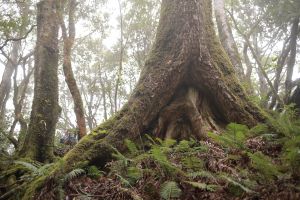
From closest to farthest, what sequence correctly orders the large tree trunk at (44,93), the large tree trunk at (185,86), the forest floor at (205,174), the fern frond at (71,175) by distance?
1. the forest floor at (205,174)
2. the fern frond at (71,175)
3. the large tree trunk at (185,86)
4. the large tree trunk at (44,93)

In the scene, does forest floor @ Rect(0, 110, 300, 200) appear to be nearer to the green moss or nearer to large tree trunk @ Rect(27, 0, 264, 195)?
the green moss

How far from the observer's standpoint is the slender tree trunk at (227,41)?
956cm

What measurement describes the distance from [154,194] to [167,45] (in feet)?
11.5

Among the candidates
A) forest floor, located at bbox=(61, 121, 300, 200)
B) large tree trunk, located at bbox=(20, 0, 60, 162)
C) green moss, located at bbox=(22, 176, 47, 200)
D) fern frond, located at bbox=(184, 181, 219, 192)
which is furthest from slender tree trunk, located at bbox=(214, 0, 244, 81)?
green moss, located at bbox=(22, 176, 47, 200)

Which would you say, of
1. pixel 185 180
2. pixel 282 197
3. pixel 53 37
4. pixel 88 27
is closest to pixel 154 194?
pixel 185 180

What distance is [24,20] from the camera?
9648mm

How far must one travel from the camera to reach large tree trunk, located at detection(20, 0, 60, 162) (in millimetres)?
6066

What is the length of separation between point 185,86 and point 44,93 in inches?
123

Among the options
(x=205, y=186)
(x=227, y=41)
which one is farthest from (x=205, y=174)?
(x=227, y=41)

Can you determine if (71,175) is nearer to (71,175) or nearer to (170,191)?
(71,175)

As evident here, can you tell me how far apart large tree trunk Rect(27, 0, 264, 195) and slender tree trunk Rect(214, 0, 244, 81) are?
3342 millimetres

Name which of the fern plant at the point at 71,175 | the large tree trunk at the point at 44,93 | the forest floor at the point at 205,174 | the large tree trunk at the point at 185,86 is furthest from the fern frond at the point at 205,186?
the large tree trunk at the point at 44,93

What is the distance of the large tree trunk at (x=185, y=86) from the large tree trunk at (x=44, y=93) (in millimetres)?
1648

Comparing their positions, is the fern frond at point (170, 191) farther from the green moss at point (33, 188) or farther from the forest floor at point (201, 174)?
the green moss at point (33, 188)
